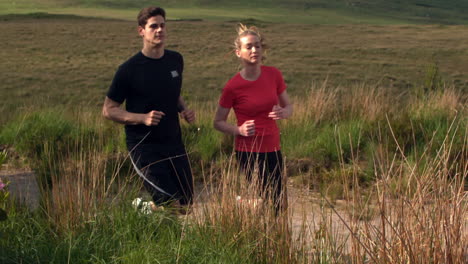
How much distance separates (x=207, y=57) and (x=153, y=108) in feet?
84.7

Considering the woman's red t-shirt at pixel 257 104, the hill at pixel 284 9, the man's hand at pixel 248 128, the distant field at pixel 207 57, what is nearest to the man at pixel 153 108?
the woman's red t-shirt at pixel 257 104

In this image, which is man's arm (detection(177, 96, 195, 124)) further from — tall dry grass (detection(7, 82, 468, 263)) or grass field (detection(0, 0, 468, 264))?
tall dry grass (detection(7, 82, 468, 263))

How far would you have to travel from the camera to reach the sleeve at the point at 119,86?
5.16 meters

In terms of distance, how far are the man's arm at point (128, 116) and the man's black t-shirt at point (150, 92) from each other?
0.05 metres

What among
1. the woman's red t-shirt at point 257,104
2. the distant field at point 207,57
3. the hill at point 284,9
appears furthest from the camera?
the hill at point 284,9

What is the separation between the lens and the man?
5.18 metres

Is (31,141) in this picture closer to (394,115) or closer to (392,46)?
(394,115)

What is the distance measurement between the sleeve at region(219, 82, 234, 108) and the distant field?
11.2 metres

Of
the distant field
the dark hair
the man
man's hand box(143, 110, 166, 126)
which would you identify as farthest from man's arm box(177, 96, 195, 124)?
the distant field

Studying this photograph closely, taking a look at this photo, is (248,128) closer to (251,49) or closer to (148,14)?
(251,49)

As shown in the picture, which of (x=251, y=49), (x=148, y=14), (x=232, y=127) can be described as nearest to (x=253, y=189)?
(x=232, y=127)

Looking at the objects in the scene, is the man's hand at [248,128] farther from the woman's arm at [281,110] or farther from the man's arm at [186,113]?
the man's arm at [186,113]

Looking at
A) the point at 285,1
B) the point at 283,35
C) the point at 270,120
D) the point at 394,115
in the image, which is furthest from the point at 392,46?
the point at 285,1

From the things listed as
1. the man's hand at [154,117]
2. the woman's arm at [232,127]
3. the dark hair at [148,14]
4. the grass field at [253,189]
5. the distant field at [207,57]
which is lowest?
the distant field at [207,57]
